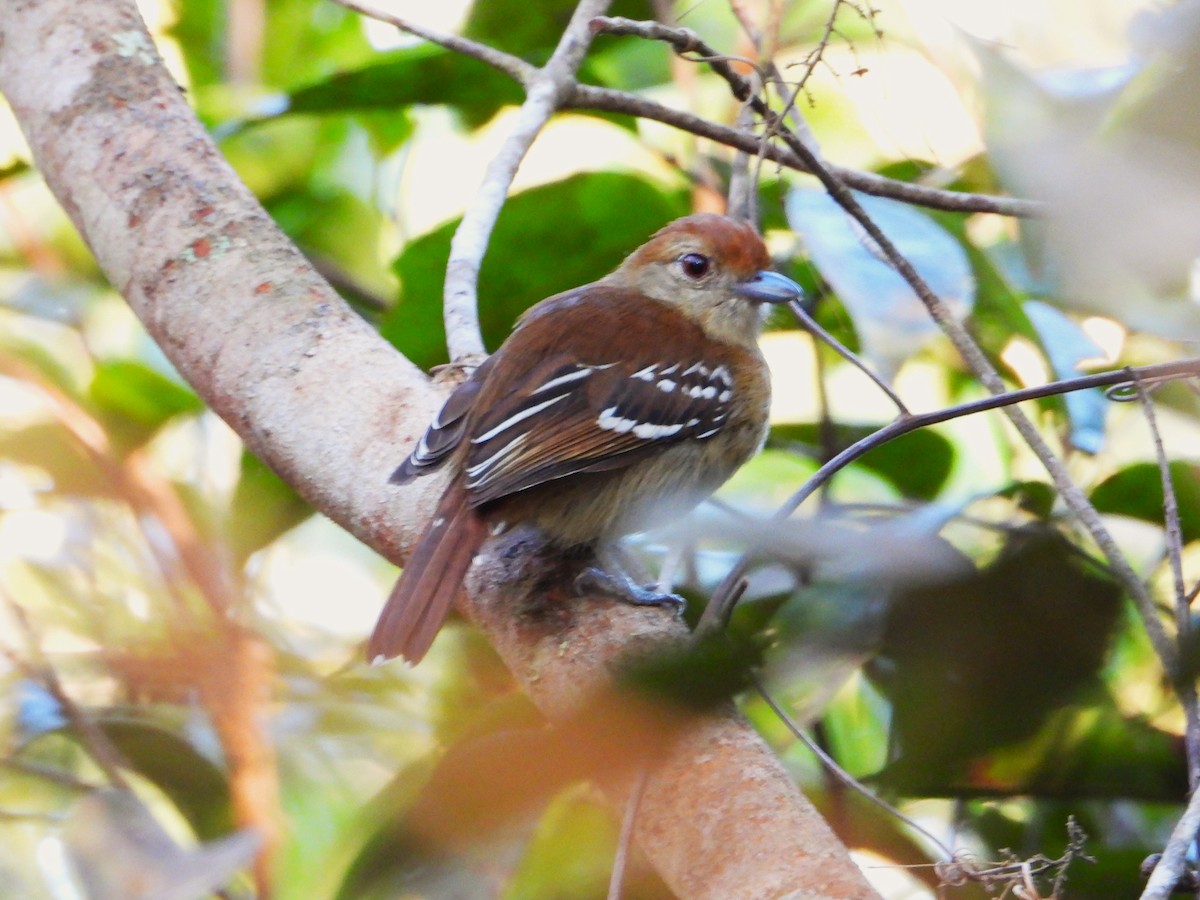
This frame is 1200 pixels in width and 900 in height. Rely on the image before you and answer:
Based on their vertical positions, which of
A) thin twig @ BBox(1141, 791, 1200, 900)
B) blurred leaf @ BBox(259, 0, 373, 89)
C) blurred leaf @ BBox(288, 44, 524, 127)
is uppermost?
blurred leaf @ BBox(259, 0, 373, 89)

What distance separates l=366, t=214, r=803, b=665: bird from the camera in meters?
2.24

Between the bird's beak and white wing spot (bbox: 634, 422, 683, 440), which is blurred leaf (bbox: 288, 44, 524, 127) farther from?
white wing spot (bbox: 634, 422, 683, 440)

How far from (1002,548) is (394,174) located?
3237 millimetres

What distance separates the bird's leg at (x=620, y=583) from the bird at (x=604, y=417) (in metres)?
0.01

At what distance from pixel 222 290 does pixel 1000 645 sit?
2.30 metres

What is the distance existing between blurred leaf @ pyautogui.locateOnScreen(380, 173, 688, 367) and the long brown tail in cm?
82

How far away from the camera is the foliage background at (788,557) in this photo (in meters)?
0.65

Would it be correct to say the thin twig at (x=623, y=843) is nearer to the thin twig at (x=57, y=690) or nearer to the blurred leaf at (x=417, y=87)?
the thin twig at (x=57, y=690)

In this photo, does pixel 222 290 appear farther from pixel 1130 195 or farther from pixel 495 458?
pixel 1130 195

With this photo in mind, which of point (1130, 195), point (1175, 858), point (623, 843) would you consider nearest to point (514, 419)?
point (623, 843)

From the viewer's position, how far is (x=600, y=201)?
310cm

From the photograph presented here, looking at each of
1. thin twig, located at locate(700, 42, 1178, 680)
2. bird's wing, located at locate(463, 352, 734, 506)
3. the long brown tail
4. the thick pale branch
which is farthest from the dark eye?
the long brown tail

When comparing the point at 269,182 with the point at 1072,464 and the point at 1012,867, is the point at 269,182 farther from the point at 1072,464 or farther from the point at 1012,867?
the point at 1012,867

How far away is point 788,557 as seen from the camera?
790mm
